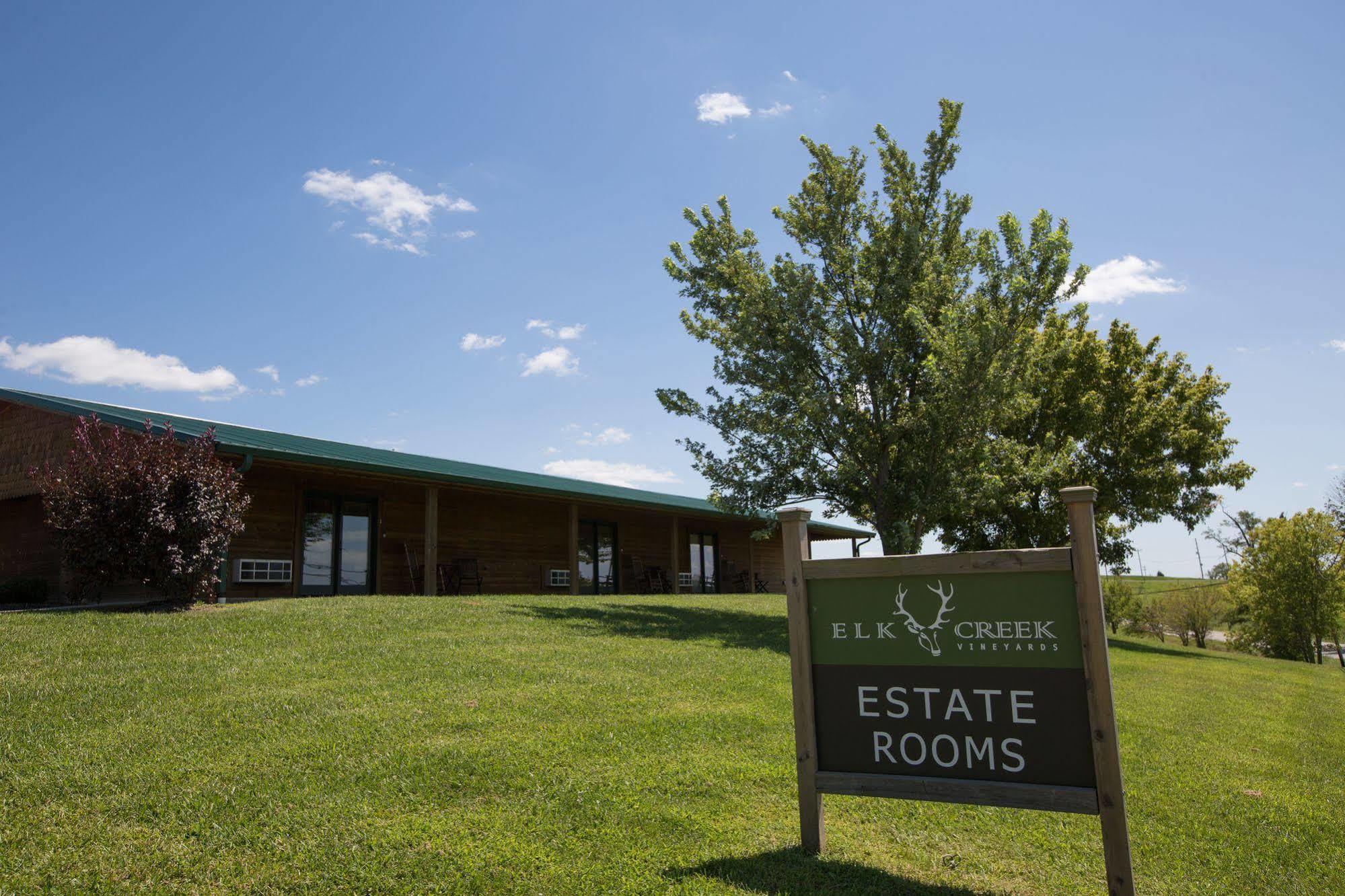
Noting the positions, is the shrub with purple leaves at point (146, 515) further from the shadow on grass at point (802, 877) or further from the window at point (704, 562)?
the window at point (704, 562)

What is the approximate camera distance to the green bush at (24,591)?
13914 millimetres

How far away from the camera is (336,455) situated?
1496 centimetres

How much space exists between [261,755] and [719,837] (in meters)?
3.02

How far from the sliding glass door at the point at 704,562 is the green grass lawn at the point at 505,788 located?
16.4 metres

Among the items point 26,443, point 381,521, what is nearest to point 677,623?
point 381,521

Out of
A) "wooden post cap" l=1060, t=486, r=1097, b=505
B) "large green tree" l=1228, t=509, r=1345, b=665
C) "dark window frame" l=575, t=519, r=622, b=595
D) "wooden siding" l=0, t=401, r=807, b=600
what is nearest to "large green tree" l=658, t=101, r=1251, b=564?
"wooden siding" l=0, t=401, r=807, b=600

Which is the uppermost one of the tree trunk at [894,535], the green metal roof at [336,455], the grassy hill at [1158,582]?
the green metal roof at [336,455]

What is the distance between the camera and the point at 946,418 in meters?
14.3

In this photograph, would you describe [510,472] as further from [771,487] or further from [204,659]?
[204,659]

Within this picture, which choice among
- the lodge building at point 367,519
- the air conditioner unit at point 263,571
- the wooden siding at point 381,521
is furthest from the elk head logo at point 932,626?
the air conditioner unit at point 263,571

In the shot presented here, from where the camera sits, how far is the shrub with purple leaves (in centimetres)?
1094

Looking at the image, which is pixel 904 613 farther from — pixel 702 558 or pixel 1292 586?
pixel 1292 586

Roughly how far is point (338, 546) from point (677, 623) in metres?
7.21

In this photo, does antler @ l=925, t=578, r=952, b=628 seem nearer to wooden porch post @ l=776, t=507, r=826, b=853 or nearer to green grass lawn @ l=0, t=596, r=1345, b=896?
wooden porch post @ l=776, t=507, r=826, b=853
